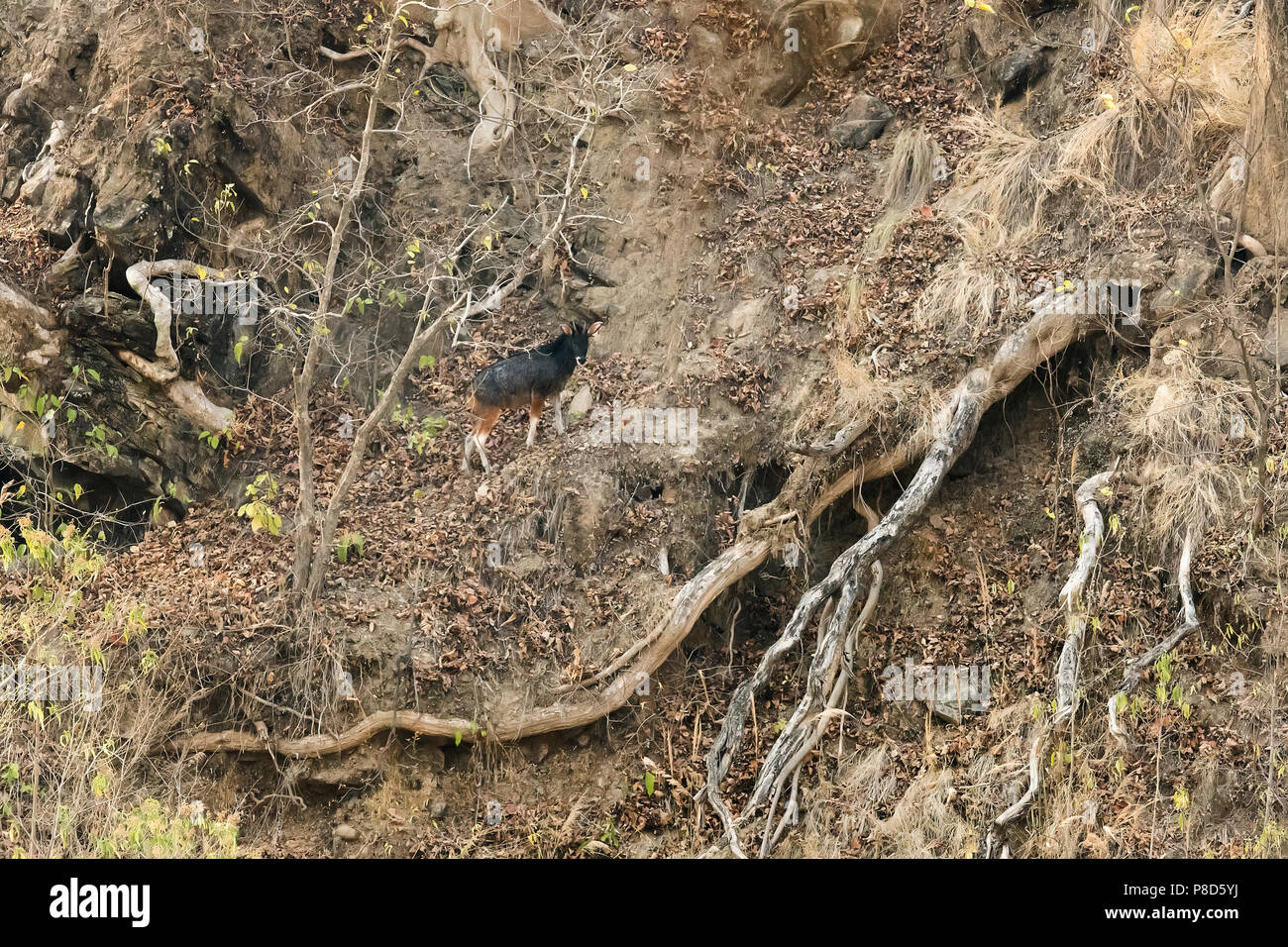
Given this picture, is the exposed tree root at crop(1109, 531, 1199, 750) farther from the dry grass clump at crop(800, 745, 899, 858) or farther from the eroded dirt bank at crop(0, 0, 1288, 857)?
the dry grass clump at crop(800, 745, 899, 858)

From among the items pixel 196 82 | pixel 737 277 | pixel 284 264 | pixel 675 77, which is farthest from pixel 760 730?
pixel 196 82

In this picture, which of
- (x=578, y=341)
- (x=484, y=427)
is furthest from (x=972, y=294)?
A: (x=484, y=427)

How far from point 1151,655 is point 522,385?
4.68m

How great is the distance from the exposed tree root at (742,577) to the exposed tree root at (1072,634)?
909 millimetres

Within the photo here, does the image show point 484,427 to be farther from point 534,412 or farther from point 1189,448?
point 1189,448

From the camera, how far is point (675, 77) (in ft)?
33.7

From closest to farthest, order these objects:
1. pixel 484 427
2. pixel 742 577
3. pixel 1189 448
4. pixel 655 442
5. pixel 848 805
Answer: pixel 848 805, pixel 1189 448, pixel 742 577, pixel 655 442, pixel 484 427

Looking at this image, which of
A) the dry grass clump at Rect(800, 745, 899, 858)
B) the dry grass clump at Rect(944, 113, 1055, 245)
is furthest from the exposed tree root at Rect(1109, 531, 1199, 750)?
the dry grass clump at Rect(944, 113, 1055, 245)

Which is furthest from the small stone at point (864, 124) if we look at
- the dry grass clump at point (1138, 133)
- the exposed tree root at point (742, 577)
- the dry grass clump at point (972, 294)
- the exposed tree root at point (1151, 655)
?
the exposed tree root at point (1151, 655)

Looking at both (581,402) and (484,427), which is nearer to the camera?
(484,427)

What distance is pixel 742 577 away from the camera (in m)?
8.01

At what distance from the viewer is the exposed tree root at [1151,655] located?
6.57m

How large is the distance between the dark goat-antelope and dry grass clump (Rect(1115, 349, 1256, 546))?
4.02 meters

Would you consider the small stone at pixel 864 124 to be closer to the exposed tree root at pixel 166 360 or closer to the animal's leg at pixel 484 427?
the animal's leg at pixel 484 427
